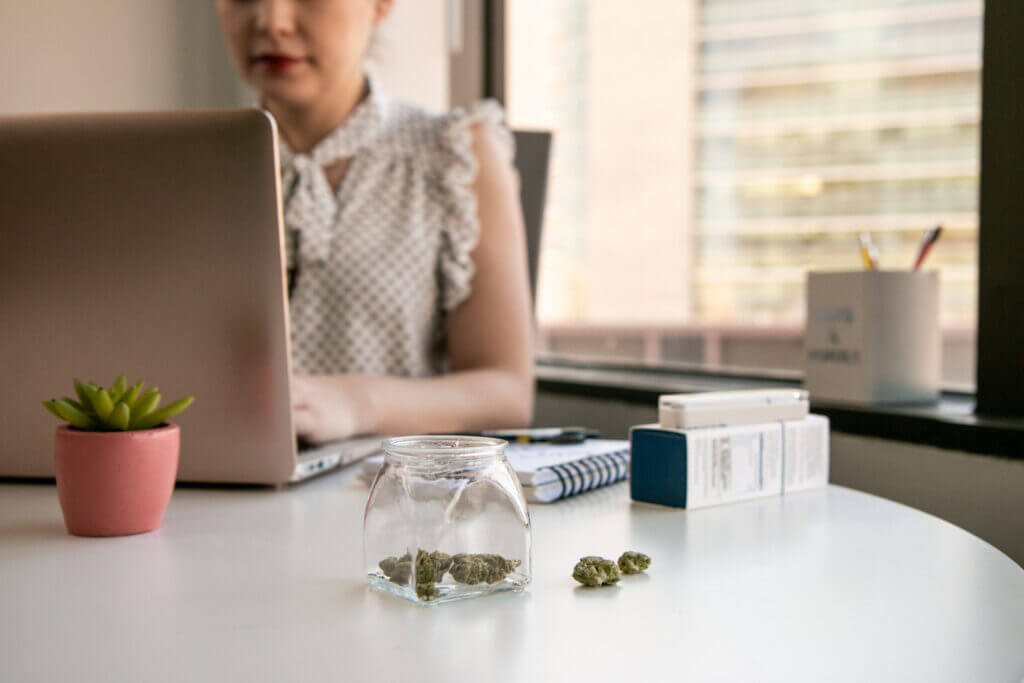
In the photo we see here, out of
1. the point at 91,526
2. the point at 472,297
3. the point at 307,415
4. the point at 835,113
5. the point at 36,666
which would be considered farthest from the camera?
the point at 835,113

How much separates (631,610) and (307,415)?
1.56ft

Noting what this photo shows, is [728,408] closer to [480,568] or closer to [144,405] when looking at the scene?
[480,568]

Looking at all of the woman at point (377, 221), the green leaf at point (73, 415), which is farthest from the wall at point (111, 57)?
the green leaf at point (73, 415)

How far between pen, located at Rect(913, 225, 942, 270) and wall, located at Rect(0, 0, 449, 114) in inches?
52.9

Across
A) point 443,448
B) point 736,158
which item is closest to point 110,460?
point 443,448

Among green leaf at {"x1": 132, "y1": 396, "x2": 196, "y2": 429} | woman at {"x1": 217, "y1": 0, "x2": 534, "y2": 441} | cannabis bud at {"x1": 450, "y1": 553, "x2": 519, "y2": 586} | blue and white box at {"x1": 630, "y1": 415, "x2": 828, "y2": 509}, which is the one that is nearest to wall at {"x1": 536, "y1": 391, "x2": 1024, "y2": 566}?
blue and white box at {"x1": 630, "y1": 415, "x2": 828, "y2": 509}

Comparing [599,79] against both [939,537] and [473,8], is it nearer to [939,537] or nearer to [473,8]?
[473,8]

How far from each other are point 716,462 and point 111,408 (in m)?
0.46

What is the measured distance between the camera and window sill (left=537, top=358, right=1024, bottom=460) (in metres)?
0.98

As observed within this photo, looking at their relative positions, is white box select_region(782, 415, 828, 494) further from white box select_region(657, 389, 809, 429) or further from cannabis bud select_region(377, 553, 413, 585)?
cannabis bud select_region(377, 553, 413, 585)

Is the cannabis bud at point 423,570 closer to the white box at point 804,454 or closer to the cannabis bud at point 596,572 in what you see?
the cannabis bud at point 596,572

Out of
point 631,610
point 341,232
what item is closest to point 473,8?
point 341,232

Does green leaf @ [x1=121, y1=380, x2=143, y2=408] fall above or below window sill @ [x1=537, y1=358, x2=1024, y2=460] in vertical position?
above

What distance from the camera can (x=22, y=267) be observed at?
731mm
